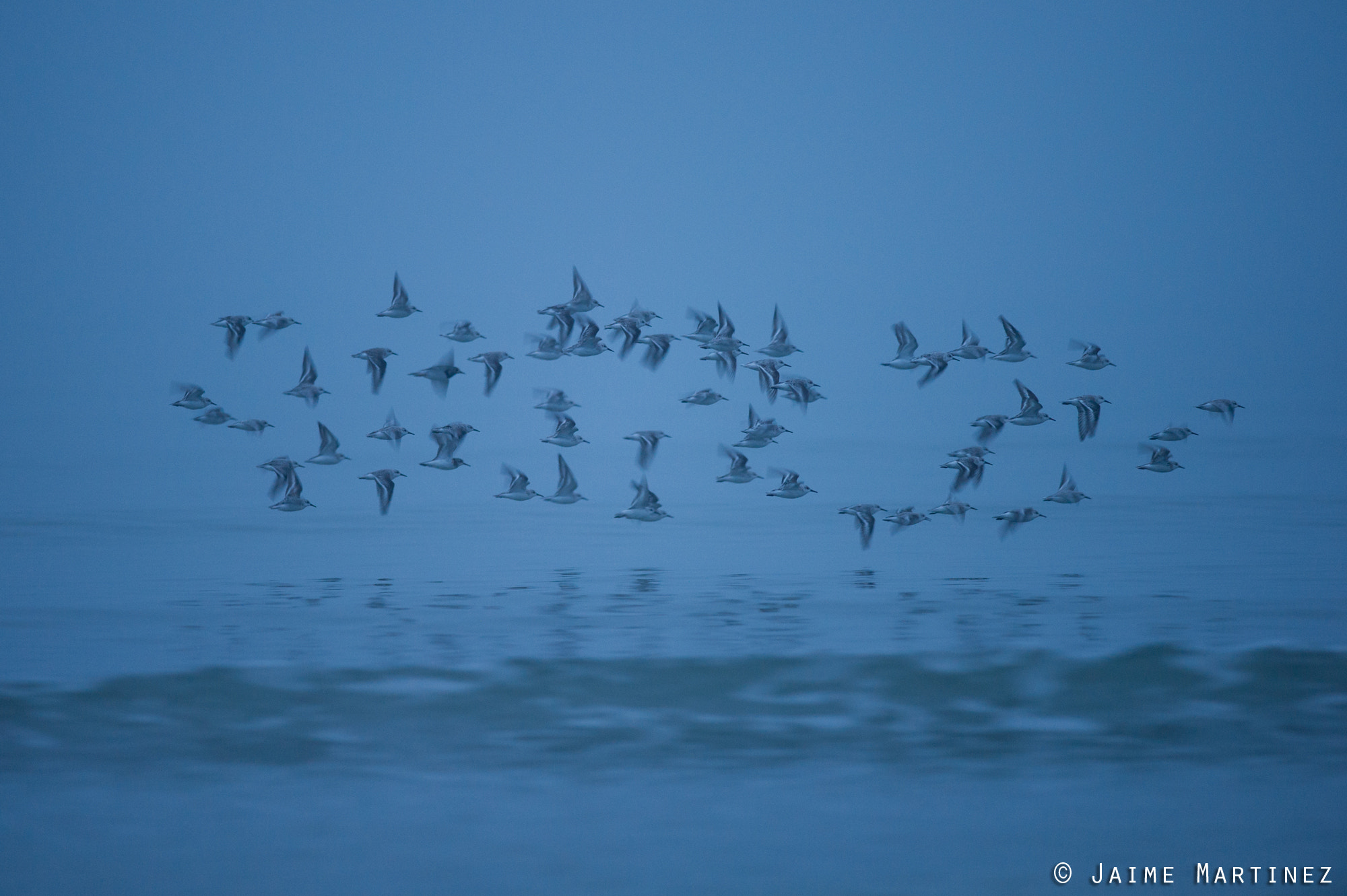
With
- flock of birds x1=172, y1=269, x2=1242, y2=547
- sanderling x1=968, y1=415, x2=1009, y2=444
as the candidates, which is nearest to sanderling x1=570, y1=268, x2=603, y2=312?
flock of birds x1=172, y1=269, x2=1242, y2=547

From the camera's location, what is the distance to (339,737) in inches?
650

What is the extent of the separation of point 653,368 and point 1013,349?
605 centimetres

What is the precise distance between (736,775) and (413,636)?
6.07 meters

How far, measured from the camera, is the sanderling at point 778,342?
966 inches

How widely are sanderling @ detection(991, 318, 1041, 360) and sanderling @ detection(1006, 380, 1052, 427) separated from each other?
43 centimetres

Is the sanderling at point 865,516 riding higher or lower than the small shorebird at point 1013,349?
lower

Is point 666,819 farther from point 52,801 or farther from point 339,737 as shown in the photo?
point 52,801

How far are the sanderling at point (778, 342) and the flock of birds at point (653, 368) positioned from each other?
0.02 meters

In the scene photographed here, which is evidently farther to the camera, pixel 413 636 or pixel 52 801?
pixel 413 636

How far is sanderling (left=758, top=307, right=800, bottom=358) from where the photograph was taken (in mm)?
24531

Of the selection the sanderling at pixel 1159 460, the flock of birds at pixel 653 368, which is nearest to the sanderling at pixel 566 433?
the flock of birds at pixel 653 368

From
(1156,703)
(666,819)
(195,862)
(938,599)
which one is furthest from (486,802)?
(938,599)

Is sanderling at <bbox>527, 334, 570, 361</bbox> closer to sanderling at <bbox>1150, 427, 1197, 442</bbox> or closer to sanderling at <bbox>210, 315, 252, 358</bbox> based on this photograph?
sanderling at <bbox>210, 315, 252, 358</bbox>

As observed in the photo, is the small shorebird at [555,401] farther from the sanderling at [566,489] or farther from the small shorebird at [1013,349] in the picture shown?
the small shorebird at [1013,349]
